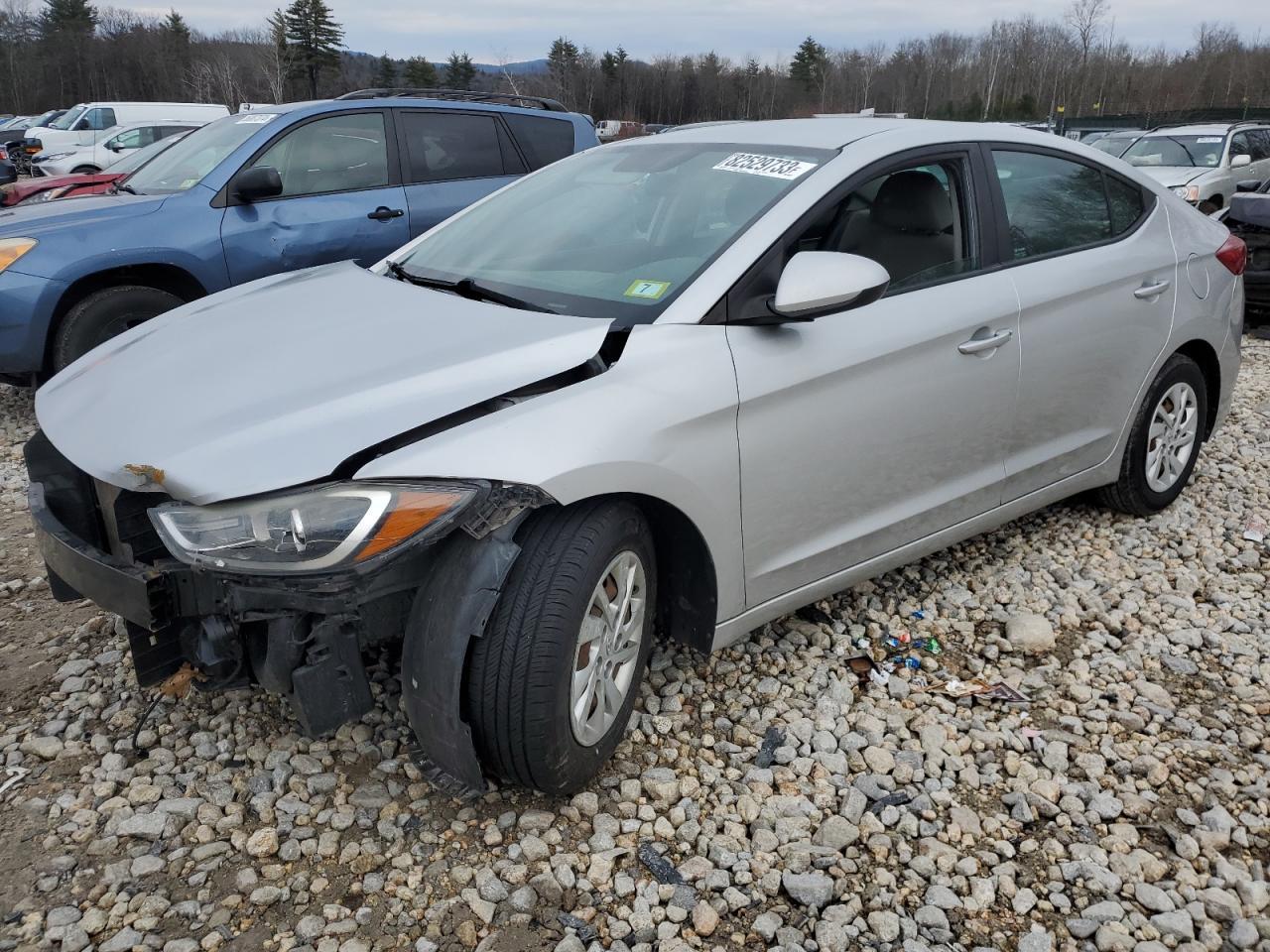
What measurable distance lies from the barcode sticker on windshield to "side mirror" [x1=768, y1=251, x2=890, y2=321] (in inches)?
18.1

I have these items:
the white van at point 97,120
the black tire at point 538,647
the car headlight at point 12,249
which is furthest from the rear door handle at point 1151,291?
the white van at point 97,120

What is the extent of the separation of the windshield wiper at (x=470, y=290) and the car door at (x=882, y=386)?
1.92 feet

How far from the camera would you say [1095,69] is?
2820 inches

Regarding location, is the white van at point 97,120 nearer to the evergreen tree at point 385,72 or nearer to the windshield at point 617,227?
the windshield at point 617,227

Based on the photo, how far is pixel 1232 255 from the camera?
13.6 feet

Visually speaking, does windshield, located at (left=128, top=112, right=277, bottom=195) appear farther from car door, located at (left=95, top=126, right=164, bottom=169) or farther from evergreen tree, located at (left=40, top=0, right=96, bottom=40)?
evergreen tree, located at (left=40, top=0, right=96, bottom=40)

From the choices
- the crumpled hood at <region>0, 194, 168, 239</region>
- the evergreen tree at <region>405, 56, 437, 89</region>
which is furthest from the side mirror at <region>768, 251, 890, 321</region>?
the evergreen tree at <region>405, 56, 437, 89</region>

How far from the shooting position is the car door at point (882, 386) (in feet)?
8.56

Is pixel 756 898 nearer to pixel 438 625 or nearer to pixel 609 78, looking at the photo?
pixel 438 625

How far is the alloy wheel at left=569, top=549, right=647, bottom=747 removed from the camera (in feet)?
7.72

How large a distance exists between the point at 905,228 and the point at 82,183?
8345 millimetres

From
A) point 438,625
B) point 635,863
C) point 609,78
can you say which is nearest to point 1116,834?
point 635,863

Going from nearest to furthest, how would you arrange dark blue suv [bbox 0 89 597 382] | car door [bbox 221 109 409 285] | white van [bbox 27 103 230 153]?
dark blue suv [bbox 0 89 597 382] → car door [bbox 221 109 409 285] → white van [bbox 27 103 230 153]

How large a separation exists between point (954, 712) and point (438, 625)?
1.64 metres
